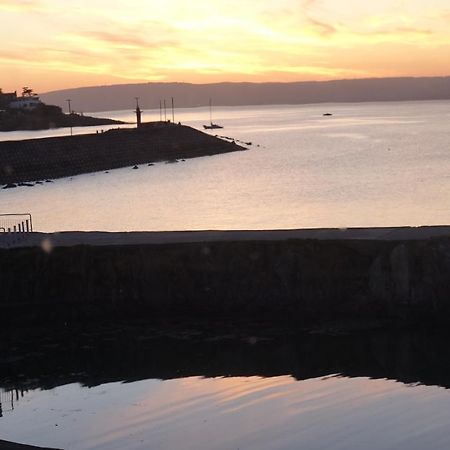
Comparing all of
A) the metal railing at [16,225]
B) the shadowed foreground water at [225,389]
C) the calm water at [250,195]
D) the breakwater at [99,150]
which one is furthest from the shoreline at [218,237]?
the breakwater at [99,150]

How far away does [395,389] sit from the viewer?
18.6m

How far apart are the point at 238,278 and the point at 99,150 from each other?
72475mm

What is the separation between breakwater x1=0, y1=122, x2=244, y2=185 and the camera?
3120 inches

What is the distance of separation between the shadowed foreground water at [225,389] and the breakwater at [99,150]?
185 feet

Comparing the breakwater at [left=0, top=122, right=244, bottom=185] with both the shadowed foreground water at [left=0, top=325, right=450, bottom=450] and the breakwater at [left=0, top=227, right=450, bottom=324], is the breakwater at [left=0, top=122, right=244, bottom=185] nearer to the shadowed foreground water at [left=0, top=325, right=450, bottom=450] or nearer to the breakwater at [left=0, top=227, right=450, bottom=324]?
the breakwater at [left=0, top=227, right=450, bottom=324]

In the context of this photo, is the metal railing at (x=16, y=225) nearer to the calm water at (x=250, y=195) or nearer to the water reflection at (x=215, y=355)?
the calm water at (x=250, y=195)

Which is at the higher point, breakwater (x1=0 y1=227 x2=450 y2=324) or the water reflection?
breakwater (x1=0 y1=227 x2=450 y2=324)

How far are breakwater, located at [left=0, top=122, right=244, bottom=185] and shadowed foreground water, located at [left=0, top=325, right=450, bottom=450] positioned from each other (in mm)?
56366

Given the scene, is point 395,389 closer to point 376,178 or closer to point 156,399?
point 156,399

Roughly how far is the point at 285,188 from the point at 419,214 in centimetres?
2145

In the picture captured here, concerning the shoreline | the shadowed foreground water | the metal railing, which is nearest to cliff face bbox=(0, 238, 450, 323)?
the shoreline

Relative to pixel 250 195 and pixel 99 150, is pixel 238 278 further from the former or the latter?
pixel 99 150

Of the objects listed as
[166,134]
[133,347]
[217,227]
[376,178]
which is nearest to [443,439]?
[133,347]

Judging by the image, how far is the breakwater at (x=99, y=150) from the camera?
79250 mm
